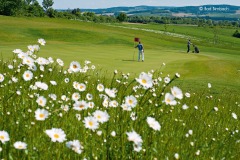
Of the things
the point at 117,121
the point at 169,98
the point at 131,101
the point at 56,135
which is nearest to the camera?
the point at 56,135

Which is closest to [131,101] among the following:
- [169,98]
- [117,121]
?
[169,98]

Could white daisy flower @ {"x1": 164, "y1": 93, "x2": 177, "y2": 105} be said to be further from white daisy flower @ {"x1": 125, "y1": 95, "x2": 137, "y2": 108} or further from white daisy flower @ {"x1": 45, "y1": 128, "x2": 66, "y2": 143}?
white daisy flower @ {"x1": 45, "y1": 128, "x2": 66, "y2": 143}

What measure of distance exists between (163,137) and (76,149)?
244 centimetres

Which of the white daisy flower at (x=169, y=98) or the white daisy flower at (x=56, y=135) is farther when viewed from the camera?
the white daisy flower at (x=169, y=98)

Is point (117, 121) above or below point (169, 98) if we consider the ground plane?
below

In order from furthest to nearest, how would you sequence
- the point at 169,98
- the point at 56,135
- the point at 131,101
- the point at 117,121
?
the point at 117,121 → the point at 131,101 → the point at 169,98 → the point at 56,135

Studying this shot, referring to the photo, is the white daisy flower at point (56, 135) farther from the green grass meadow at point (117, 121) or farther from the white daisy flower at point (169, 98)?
the white daisy flower at point (169, 98)

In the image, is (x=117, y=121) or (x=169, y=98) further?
(x=117, y=121)

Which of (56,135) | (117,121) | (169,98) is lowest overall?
(117,121)

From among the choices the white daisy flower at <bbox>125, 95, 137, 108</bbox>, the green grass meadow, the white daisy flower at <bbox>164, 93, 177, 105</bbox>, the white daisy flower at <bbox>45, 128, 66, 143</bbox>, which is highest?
the white daisy flower at <bbox>164, 93, 177, 105</bbox>

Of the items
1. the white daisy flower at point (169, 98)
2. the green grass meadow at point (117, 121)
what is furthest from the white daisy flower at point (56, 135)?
the white daisy flower at point (169, 98)

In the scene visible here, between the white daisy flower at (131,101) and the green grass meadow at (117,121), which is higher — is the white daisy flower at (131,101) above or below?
above

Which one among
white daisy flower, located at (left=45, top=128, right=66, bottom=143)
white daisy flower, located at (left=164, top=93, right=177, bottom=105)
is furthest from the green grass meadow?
white daisy flower, located at (left=45, top=128, right=66, bottom=143)

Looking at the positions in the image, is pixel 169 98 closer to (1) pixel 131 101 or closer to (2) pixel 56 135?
(1) pixel 131 101
